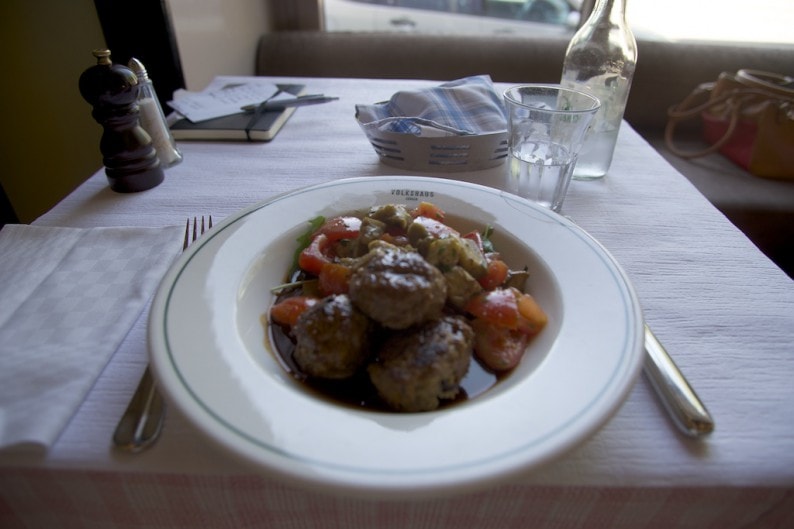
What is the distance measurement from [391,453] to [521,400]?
172mm

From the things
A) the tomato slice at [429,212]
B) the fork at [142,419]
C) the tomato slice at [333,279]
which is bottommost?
the fork at [142,419]

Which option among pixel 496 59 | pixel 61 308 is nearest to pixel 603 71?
pixel 61 308

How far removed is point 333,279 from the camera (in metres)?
0.82

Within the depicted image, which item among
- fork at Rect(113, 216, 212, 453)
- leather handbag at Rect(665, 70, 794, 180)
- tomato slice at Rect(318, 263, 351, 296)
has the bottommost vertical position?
leather handbag at Rect(665, 70, 794, 180)

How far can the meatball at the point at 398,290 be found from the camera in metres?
0.66

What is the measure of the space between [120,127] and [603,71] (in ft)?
3.99

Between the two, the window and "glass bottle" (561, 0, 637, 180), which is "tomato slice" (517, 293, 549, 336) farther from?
the window

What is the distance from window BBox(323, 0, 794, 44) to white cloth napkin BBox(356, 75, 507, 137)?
83.5 inches

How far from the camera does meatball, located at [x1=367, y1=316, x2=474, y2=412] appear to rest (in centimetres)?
61

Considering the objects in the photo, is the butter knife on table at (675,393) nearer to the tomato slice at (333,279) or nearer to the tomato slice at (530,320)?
the tomato slice at (530,320)

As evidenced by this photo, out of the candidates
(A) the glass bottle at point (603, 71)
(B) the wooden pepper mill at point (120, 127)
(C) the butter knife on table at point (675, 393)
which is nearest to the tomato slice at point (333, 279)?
(C) the butter knife on table at point (675, 393)

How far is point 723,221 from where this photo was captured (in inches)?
44.3

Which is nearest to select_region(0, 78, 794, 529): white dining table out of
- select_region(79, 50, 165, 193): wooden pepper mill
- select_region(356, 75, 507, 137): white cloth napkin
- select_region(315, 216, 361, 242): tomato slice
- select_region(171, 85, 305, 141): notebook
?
select_region(315, 216, 361, 242): tomato slice

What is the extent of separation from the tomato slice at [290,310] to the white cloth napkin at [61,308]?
0.23m
